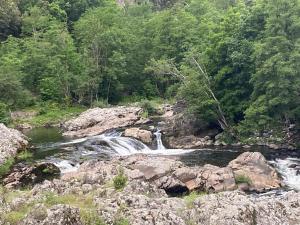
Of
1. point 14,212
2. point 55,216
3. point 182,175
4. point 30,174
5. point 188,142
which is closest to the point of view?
point 55,216

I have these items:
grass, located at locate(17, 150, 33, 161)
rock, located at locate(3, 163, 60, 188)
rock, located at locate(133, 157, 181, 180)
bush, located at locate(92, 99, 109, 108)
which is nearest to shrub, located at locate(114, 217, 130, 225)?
rock, located at locate(133, 157, 181, 180)

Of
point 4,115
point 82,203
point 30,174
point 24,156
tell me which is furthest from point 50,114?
point 82,203

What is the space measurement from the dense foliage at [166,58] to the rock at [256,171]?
8.54m

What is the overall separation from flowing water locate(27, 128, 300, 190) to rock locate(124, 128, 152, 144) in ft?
2.72

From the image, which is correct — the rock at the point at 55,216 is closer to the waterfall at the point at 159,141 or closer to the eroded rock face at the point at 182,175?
the eroded rock face at the point at 182,175

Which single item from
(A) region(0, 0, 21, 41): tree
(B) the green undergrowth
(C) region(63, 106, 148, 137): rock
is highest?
(A) region(0, 0, 21, 41): tree

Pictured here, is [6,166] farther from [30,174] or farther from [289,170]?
[289,170]

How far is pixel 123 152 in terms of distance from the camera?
38.8 metres

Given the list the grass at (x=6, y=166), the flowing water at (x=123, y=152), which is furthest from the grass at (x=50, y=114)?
the grass at (x=6, y=166)

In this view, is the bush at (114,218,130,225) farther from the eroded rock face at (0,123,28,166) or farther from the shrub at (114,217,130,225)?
the eroded rock face at (0,123,28,166)

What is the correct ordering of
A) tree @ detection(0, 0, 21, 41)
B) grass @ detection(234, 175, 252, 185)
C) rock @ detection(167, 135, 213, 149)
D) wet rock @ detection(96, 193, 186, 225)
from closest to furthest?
wet rock @ detection(96, 193, 186, 225) < grass @ detection(234, 175, 252, 185) < rock @ detection(167, 135, 213, 149) < tree @ detection(0, 0, 21, 41)

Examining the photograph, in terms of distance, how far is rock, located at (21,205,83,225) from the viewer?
47.7ft

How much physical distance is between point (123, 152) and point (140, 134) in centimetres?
424

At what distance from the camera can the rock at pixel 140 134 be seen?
4190 cm
